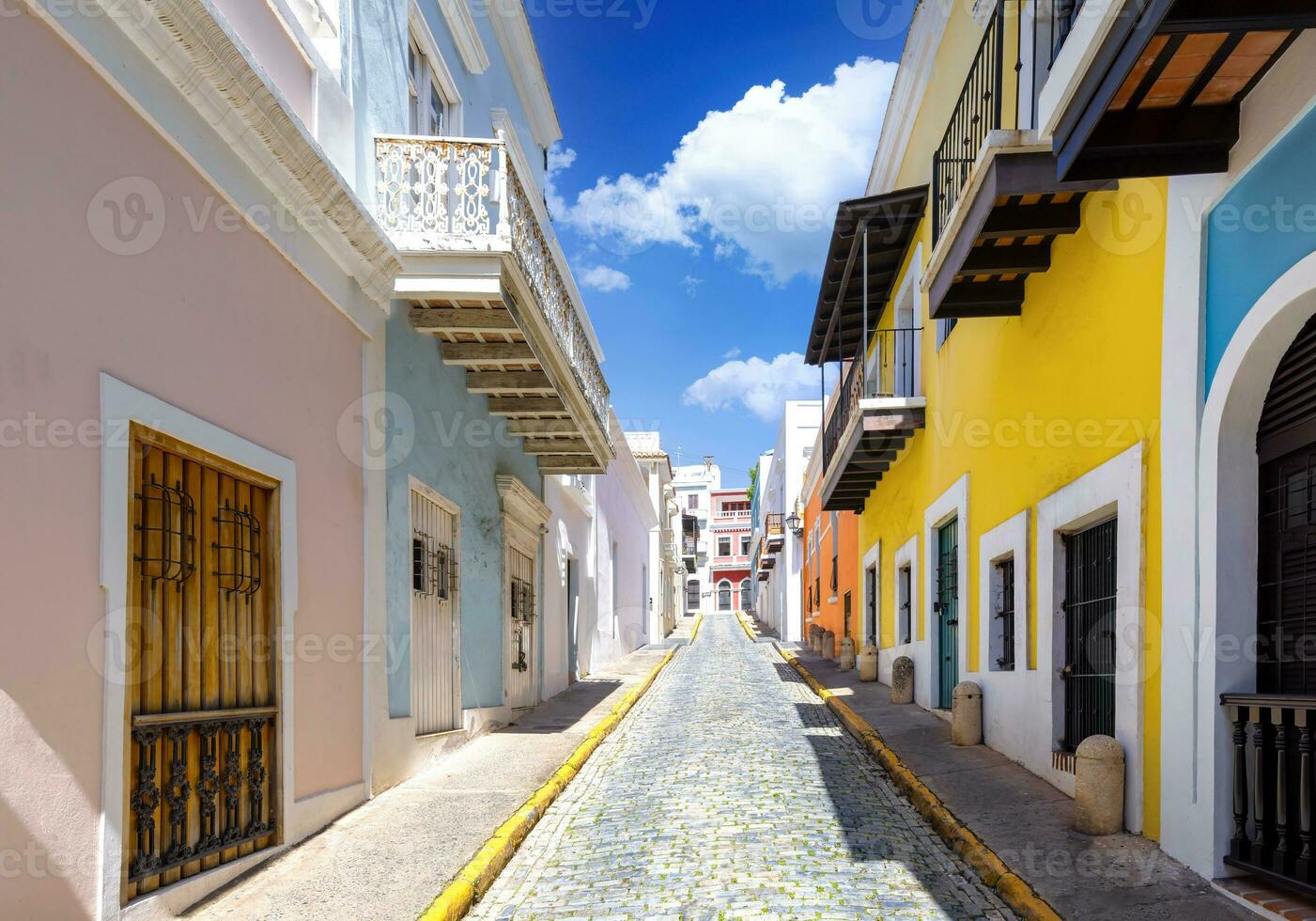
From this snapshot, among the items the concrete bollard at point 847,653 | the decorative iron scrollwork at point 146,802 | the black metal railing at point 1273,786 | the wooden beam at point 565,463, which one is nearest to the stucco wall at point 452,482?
the wooden beam at point 565,463

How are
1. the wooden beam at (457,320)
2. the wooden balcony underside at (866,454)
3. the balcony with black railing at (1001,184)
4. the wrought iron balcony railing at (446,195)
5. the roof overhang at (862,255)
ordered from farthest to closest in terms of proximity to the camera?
the wooden balcony underside at (866,454) < the roof overhang at (862,255) < the wooden beam at (457,320) < the wrought iron balcony railing at (446,195) < the balcony with black railing at (1001,184)

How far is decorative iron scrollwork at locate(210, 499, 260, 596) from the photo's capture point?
524 centimetres

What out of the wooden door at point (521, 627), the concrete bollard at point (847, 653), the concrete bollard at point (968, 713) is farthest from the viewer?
the concrete bollard at point (847, 653)

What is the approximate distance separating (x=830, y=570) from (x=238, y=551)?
20.4 metres

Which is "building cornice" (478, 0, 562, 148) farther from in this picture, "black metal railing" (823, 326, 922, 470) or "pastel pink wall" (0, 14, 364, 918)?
"pastel pink wall" (0, 14, 364, 918)

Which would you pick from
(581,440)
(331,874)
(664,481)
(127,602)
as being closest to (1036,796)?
(331,874)

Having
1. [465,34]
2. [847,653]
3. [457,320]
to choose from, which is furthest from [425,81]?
[847,653]

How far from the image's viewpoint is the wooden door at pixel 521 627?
12070 millimetres

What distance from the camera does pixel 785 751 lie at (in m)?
9.38

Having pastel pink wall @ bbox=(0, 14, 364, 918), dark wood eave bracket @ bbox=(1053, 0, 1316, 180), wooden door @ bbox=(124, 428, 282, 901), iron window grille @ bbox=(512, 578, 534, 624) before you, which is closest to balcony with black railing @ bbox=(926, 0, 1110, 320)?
dark wood eave bracket @ bbox=(1053, 0, 1316, 180)

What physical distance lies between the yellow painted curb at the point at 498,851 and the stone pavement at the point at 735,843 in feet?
0.26

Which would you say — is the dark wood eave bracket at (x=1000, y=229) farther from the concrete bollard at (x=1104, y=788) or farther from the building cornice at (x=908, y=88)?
the building cornice at (x=908, y=88)

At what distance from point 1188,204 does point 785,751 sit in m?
6.01

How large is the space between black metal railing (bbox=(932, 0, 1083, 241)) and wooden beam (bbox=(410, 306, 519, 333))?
365 centimetres
